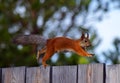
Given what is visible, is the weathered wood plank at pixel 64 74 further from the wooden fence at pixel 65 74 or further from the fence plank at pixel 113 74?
the fence plank at pixel 113 74

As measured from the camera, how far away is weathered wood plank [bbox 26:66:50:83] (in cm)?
222

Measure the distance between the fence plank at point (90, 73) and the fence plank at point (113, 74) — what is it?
0.03m

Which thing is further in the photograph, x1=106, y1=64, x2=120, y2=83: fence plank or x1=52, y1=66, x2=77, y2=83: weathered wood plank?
x1=52, y1=66, x2=77, y2=83: weathered wood plank

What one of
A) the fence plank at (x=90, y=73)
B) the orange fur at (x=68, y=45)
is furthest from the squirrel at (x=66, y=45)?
the fence plank at (x=90, y=73)

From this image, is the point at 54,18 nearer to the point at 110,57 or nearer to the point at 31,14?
the point at 31,14

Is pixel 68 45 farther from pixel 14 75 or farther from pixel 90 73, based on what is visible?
pixel 14 75

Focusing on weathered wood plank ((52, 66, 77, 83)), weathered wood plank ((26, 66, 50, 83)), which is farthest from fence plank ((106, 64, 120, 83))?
weathered wood plank ((26, 66, 50, 83))

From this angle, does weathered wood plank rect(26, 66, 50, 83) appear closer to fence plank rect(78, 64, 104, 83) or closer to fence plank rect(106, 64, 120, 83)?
fence plank rect(78, 64, 104, 83)

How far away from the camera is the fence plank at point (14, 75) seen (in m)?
2.32

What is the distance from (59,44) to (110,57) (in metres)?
2.98

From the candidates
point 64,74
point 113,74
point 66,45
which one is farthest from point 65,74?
point 113,74

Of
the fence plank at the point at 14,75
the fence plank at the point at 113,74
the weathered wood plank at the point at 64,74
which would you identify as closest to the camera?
the fence plank at the point at 113,74

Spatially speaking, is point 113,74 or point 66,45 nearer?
point 113,74

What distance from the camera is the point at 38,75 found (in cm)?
225
